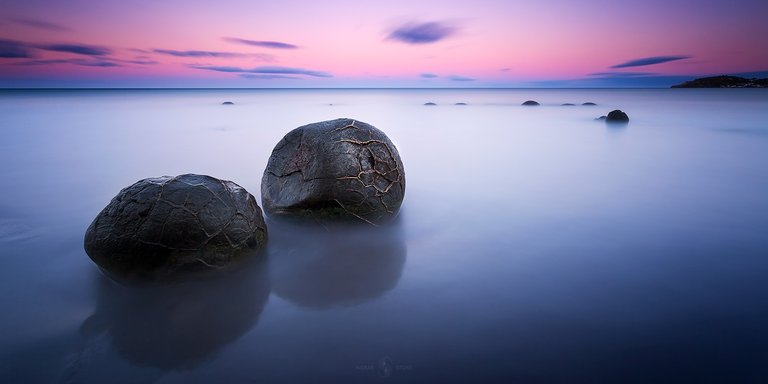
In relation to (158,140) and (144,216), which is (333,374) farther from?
(158,140)

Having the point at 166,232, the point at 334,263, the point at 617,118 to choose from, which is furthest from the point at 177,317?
the point at 617,118

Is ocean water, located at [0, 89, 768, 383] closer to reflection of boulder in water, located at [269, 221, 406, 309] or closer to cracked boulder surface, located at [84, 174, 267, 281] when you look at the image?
reflection of boulder in water, located at [269, 221, 406, 309]

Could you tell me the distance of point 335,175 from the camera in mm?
4051

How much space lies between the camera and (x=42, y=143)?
37.8 feet

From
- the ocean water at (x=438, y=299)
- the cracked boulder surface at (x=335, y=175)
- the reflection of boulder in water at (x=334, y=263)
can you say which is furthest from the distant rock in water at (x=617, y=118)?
the reflection of boulder in water at (x=334, y=263)

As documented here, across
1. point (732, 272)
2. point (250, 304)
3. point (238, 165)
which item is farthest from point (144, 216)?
point (238, 165)

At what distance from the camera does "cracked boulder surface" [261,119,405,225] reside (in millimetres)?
4090

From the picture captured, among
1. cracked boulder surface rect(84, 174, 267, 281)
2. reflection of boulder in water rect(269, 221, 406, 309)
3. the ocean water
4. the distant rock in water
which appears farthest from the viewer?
the distant rock in water

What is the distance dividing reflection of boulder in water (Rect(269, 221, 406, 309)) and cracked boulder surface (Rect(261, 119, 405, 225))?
201 mm

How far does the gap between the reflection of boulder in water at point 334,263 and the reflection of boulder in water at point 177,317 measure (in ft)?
0.85

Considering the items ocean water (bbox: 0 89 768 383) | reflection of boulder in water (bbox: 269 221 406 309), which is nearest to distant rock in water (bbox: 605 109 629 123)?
ocean water (bbox: 0 89 768 383)

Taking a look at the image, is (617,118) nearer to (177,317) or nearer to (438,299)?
(438,299)

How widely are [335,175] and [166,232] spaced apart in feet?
5.42

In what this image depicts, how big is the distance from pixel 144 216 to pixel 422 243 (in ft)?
8.26
